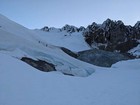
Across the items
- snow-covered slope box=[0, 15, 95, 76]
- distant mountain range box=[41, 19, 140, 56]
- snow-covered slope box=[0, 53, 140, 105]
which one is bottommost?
snow-covered slope box=[0, 53, 140, 105]

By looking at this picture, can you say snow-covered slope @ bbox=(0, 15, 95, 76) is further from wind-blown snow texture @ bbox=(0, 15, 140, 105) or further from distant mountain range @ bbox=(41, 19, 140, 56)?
distant mountain range @ bbox=(41, 19, 140, 56)

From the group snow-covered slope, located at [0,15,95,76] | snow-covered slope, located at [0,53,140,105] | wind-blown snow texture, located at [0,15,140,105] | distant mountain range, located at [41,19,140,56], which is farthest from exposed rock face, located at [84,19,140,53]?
snow-covered slope, located at [0,53,140,105]

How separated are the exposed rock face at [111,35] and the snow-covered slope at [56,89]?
129 ft

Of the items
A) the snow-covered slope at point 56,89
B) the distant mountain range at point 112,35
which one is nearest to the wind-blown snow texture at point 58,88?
the snow-covered slope at point 56,89

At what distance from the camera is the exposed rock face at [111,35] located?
180 feet

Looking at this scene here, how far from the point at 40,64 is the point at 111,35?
127ft

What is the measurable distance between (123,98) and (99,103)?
4.28 feet

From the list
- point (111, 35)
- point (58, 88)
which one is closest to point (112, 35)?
point (111, 35)

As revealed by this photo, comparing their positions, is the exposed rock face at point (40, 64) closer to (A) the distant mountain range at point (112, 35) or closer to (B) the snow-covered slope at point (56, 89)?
(B) the snow-covered slope at point (56, 89)

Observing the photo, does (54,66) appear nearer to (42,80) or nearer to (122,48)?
(42,80)

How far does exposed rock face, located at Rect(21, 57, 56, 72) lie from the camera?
1847 cm

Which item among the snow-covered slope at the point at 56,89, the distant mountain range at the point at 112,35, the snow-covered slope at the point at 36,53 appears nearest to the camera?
the snow-covered slope at the point at 56,89

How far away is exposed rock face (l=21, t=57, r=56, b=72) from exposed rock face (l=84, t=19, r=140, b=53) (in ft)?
114

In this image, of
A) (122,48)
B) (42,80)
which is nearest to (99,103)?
(42,80)
